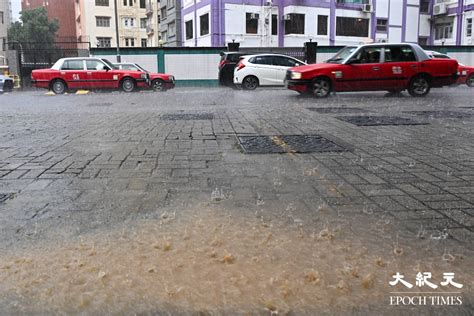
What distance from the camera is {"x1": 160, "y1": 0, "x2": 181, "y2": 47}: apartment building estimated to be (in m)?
45.0

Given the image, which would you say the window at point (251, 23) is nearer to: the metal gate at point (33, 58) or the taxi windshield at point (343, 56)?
the metal gate at point (33, 58)

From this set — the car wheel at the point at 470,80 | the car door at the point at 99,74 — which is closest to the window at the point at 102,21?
the car door at the point at 99,74

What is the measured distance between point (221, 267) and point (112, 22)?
2639 inches

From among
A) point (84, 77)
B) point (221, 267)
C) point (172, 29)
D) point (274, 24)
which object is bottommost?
A: point (221, 267)

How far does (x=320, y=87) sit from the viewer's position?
1409cm

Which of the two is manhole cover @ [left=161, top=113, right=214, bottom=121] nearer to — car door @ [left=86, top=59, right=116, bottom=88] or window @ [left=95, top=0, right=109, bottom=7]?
car door @ [left=86, top=59, right=116, bottom=88]

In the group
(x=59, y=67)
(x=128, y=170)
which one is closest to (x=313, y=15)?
(x=59, y=67)

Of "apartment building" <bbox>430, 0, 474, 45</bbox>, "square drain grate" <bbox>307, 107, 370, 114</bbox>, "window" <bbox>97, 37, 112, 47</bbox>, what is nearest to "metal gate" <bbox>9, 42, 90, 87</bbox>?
"square drain grate" <bbox>307, 107, 370, 114</bbox>

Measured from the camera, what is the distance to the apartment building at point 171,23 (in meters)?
45.0

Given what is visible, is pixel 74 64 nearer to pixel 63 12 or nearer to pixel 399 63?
pixel 399 63

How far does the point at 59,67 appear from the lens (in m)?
20.5

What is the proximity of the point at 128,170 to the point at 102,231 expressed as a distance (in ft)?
5.52

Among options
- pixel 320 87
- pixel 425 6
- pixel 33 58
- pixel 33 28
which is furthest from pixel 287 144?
pixel 33 28

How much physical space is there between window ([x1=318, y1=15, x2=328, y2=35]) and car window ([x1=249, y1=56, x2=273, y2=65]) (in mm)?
20517
